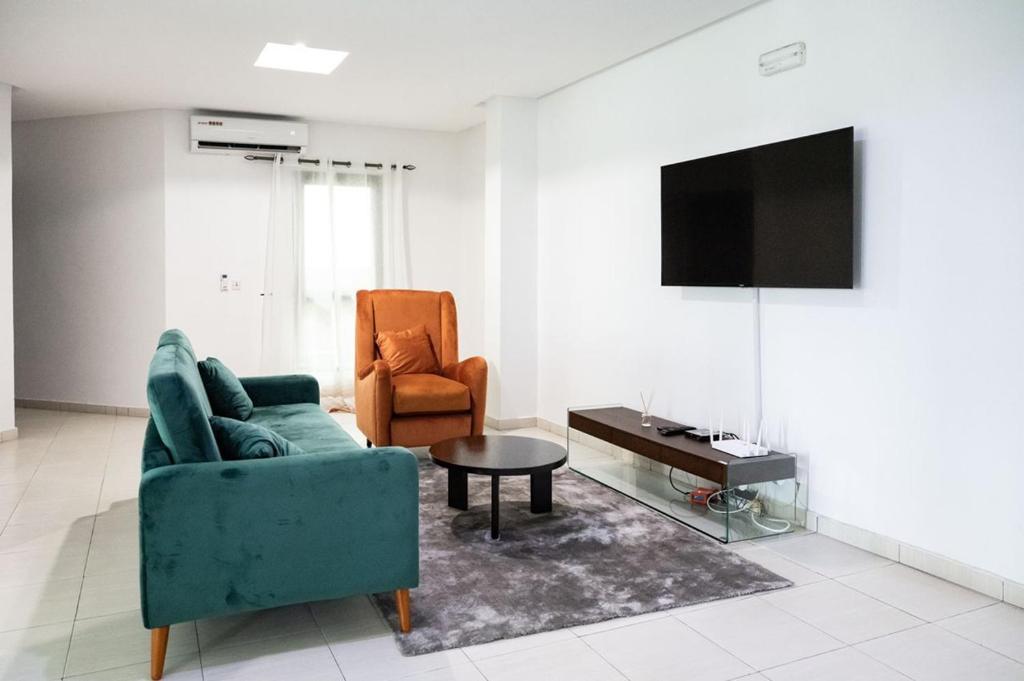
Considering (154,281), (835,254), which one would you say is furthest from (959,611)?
(154,281)

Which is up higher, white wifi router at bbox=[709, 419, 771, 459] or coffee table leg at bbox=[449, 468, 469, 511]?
white wifi router at bbox=[709, 419, 771, 459]

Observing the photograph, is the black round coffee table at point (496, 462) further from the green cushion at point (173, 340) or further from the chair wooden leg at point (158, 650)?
the chair wooden leg at point (158, 650)

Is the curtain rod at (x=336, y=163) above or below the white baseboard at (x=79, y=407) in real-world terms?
above

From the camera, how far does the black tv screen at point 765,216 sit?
3.64 meters

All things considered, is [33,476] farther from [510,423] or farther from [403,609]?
[403,609]

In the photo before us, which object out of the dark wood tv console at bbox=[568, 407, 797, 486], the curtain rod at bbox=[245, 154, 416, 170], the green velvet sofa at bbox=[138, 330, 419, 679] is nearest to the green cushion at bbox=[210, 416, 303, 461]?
the green velvet sofa at bbox=[138, 330, 419, 679]

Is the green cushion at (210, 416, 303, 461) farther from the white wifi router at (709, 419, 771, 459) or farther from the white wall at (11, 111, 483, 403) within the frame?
the white wall at (11, 111, 483, 403)

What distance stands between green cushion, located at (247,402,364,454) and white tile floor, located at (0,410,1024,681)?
870mm

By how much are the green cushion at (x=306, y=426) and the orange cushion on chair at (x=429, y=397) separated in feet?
1.77

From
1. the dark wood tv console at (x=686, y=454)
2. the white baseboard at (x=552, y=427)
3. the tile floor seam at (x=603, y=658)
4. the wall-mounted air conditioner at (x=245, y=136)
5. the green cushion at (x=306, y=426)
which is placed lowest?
the tile floor seam at (x=603, y=658)

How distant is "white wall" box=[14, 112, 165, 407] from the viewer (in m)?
7.11

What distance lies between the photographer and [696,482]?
187 inches

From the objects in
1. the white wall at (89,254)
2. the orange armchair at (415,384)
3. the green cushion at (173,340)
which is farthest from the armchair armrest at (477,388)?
the white wall at (89,254)

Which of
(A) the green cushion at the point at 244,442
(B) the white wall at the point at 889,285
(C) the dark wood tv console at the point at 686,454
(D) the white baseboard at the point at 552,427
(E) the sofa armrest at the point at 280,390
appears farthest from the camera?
(D) the white baseboard at the point at 552,427
